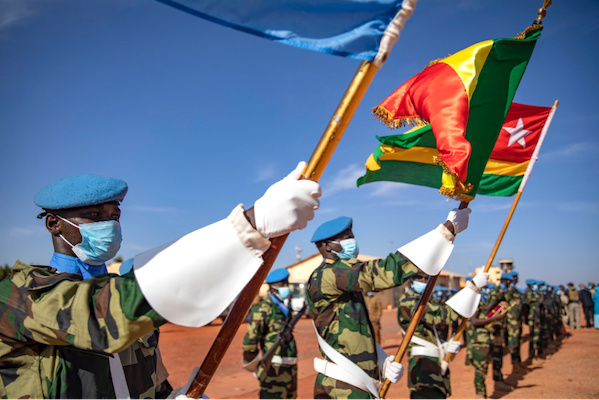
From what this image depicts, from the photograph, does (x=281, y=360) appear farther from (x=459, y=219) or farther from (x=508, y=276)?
(x=508, y=276)

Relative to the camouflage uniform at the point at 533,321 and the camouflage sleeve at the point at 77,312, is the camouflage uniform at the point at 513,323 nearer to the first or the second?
the camouflage uniform at the point at 533,321

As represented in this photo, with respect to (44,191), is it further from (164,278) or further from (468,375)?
(468,375)

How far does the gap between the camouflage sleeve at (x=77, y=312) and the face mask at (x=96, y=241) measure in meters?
0.39

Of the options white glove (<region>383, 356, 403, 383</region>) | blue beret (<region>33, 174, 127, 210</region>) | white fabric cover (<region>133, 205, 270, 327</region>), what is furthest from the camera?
white glove (<region>383, 356, 403, 383</region>)

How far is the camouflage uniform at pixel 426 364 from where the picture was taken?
5773mm

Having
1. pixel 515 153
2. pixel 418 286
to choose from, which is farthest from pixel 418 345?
pixel 515 153

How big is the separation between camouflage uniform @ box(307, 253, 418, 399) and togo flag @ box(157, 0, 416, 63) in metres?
2.07

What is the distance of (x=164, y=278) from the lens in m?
1.41

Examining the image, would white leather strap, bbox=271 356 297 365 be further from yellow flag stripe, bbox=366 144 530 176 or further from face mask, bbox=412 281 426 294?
yellow flag stripe, bbox=366 144 530 176

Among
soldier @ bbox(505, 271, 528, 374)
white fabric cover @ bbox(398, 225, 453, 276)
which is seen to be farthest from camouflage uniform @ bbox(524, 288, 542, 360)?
white fabric cover @ bbox(398, 225, 453, 276)

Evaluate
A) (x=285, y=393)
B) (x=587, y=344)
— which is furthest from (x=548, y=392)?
(x=587, y=344)

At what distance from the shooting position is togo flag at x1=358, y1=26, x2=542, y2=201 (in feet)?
11.2

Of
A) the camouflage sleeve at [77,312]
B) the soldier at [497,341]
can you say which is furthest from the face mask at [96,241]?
the soldier at [497,341]

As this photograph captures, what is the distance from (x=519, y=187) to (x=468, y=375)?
8.21 m
